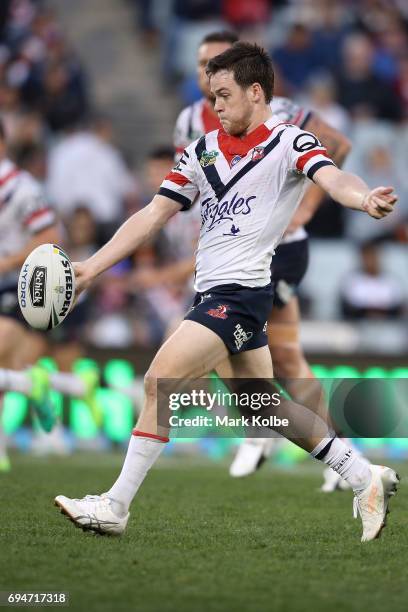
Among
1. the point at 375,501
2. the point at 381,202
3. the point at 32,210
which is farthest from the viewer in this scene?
the point at 32,210

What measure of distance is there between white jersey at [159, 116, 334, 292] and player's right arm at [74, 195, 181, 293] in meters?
0.21

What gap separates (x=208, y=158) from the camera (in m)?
6.35

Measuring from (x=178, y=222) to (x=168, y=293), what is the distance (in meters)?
3.21

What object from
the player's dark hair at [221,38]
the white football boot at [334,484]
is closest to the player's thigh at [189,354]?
the white football boot at [334,484]

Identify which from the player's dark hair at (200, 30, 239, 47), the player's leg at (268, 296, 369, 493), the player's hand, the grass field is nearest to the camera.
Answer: the grass field

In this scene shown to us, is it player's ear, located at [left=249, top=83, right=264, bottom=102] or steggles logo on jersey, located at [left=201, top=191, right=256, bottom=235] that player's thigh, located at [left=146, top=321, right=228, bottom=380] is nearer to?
steggles logo on jersey, located at [left=201, top=191, right=256, bottom=235]

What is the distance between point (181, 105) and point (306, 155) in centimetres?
1333

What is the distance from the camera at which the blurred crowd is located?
1490cm

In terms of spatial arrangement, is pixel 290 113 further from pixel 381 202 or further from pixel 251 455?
pixel 381 202

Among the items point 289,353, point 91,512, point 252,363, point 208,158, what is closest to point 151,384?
point 252,363

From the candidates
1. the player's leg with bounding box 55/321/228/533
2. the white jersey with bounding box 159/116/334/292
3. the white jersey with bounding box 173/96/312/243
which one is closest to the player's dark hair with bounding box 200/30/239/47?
the white jersey with bounding box 173/96/312/243

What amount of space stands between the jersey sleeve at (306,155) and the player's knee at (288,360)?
8.60 ft

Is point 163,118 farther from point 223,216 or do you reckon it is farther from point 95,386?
point 223,216

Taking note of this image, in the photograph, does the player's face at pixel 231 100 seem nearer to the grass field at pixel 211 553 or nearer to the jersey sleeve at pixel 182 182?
the jersey sleeve at pixel 182 182
